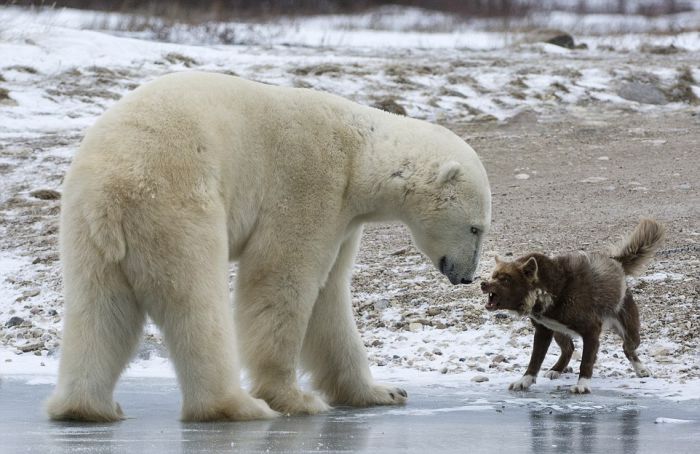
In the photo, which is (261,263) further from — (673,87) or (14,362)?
(673,87)

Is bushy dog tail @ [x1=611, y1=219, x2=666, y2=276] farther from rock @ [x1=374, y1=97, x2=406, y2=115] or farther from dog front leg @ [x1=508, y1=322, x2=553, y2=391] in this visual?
rock @ [x1=374, y1=97, x2=406, y2=115]

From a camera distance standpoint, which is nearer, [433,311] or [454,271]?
[454,271]

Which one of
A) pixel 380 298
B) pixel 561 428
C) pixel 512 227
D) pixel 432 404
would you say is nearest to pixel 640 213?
pixel 512 227

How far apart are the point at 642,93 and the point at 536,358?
11571 mm

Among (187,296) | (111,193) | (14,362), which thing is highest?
(111,193)

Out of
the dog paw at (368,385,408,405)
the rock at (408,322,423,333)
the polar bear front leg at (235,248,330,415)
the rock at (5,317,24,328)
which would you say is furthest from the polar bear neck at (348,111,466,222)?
the rock at (5,317,24,328)

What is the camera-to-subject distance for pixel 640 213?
10289 mm

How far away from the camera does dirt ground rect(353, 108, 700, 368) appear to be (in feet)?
25.3

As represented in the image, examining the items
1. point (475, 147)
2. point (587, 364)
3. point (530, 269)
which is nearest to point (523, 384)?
point (587, 364)

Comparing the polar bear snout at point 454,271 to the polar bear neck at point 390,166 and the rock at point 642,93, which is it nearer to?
the polar bear neck at point 390,166

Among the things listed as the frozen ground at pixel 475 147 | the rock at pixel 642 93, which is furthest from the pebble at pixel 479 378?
the rock at pixel 642 93

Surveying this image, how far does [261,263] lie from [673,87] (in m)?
13.1

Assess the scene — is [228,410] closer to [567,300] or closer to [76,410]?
[76,410]

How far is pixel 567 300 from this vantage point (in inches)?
249
